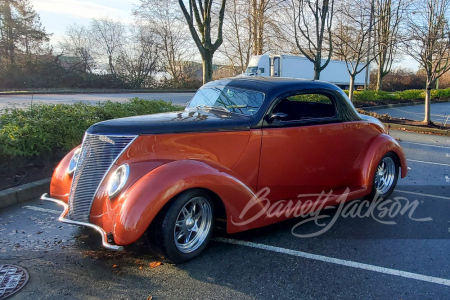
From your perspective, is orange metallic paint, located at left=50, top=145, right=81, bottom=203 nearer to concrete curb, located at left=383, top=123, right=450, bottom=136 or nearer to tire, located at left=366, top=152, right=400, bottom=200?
tire, located at left=366, top=152, right=400, bottom=200

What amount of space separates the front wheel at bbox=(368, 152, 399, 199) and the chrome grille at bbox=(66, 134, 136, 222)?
12.2 ft

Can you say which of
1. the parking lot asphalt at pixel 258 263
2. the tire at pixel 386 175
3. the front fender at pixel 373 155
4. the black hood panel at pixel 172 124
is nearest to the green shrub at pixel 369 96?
the tire at pixel 386 175

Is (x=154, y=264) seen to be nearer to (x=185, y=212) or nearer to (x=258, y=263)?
(x=185, y=212)

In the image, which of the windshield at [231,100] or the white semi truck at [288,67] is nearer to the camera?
the windshield at [231,100]

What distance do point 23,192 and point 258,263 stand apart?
3615 mm

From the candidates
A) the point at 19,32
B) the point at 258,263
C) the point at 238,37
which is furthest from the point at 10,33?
the point at 258,263

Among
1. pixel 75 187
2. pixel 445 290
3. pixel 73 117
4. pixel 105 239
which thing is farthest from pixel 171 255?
pixel 73 117

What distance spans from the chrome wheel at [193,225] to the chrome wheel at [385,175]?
9.69ft

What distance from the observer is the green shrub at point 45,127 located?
540cm

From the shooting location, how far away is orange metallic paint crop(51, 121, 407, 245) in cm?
307

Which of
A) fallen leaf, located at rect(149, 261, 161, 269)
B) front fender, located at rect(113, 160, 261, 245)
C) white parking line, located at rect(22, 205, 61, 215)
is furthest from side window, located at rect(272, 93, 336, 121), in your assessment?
white parking line, located at rect(22, 205, 61, 215)

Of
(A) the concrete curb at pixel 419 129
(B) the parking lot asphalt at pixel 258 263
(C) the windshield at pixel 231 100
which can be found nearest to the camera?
(B) the parking lot asphalt at pixel 258 263

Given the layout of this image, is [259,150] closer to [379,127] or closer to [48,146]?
[379,127]

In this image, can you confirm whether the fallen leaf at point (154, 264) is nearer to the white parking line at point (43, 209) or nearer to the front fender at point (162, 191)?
the front fender at point (162, 191)
